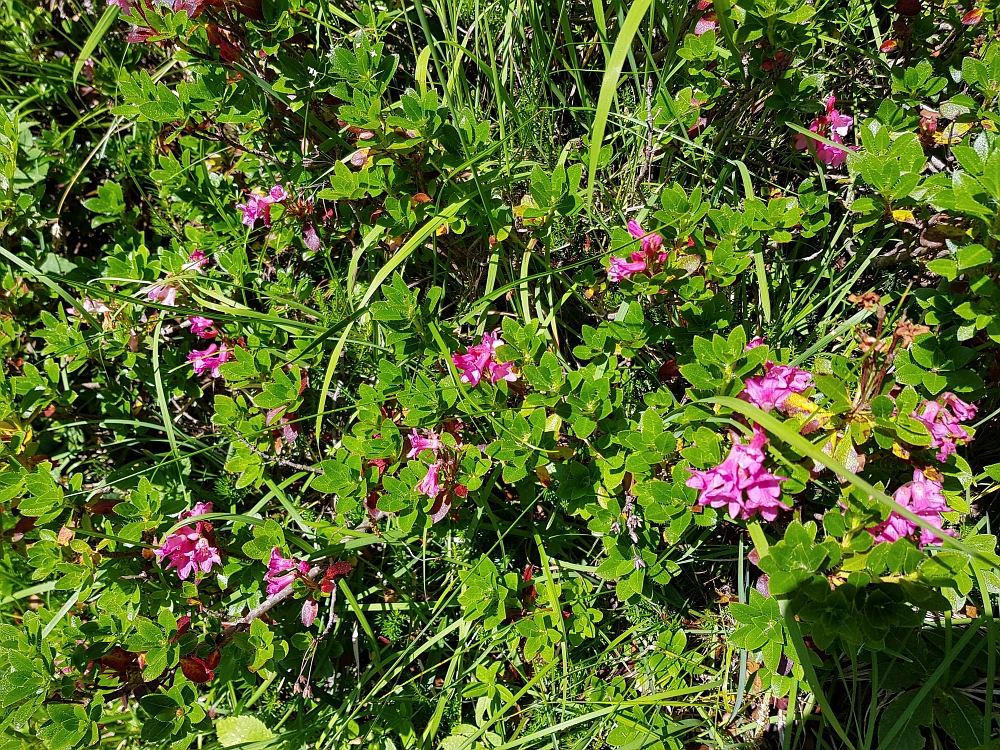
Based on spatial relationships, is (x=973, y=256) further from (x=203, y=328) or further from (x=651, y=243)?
(x=203, y=328)

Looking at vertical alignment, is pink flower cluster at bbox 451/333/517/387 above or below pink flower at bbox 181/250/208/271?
below

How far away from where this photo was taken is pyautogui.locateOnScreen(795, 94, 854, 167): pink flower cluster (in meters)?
1.86

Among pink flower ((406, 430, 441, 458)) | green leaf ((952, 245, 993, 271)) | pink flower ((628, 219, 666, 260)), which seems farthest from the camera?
pink flower ((406, 430, 441, 458))

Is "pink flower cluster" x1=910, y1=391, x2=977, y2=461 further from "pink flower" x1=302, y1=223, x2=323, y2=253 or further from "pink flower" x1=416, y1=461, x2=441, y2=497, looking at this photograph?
"pink flower" x1=302, y1=223, x2=323, y2=253

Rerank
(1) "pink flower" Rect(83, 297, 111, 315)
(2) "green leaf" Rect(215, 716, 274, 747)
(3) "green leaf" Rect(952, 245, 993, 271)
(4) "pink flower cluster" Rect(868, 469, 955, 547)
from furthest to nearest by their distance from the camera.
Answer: (1) "pink flower" Rect(83, 297, 111, 315) < (2) "green leaf" Rect(215, 716, 274, 747) < (4) "pink flower cluster" Rect(868, 469, 955, 547) < (3) "green leaf" Rect(952, 245, 993, 271)

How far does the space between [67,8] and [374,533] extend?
8.08ft

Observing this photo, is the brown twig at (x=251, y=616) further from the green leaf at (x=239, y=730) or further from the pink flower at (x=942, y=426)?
the pink flower at (x=942, y=426)

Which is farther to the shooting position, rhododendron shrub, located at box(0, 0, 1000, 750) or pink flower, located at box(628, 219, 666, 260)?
pink flower, located at box(628, 219, 666, 260)

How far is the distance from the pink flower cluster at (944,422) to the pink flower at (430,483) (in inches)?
44.6

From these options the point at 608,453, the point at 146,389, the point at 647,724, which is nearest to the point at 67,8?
the point at 146,389

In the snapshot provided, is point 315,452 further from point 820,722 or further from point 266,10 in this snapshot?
point 820,722

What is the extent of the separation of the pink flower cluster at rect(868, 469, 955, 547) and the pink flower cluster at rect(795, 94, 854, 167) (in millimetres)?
A: 899

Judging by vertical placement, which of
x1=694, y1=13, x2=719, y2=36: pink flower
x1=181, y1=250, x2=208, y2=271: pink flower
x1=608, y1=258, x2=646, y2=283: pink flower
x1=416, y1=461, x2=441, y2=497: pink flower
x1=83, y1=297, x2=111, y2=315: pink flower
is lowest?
x1=416, y1=461, x2=441, y2=497: pink flower

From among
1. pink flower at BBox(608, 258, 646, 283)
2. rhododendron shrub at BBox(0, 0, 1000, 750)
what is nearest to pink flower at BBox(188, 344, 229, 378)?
rhododendron shrub at BBox(0, 0, 1000, 750)
